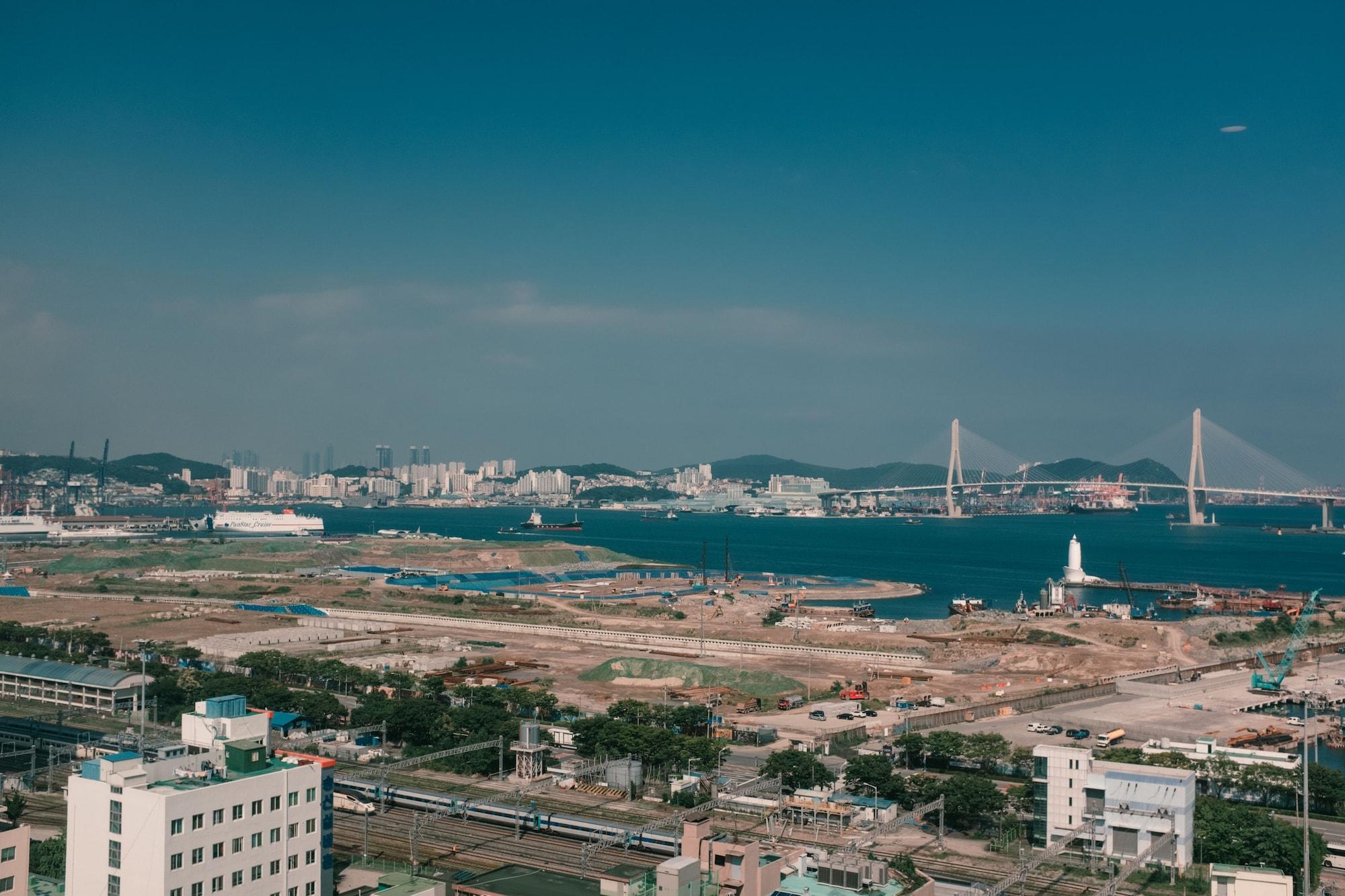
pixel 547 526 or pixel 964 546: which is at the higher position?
pixel 964 546

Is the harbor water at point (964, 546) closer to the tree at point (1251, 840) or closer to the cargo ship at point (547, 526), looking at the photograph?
the cargo ship at point (547, 526)

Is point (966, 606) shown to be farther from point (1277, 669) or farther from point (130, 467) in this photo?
point (130, 467)

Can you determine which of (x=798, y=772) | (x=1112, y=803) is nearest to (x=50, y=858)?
(x=798, y=772)

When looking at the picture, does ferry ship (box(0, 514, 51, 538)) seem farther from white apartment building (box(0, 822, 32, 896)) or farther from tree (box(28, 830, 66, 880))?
white apartment building (box(0, 822, 32, 896))

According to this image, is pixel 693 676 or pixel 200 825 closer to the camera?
pixel 200 825

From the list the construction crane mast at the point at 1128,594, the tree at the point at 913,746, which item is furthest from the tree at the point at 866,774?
the construction crane mast at the point at 1128,594

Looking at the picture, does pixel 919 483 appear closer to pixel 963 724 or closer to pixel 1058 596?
pixel 1058 596
